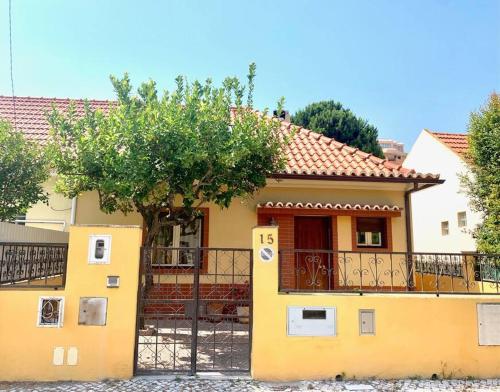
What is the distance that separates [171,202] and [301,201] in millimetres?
4111

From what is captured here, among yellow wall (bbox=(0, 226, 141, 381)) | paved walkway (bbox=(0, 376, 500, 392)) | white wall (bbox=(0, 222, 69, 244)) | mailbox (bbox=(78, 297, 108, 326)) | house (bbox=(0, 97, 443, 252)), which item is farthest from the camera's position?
house (bbox=(0, 97, 443, 252))

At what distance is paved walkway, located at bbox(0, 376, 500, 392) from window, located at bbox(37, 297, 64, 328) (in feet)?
2.82

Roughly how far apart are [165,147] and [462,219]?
14225 mm

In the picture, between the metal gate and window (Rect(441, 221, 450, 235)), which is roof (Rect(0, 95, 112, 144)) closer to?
the metal gate

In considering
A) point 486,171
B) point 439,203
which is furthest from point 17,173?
point 439,203

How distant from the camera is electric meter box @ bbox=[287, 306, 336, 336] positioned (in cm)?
583

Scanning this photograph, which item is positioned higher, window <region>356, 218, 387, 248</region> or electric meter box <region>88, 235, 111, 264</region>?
window <region>356, 218, 387, 248</region>

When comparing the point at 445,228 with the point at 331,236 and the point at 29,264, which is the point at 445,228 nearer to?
the point at 331,236

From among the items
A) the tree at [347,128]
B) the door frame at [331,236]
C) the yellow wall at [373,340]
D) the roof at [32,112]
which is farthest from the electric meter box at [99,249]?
the tree at [347,128]

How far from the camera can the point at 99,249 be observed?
5.88 m

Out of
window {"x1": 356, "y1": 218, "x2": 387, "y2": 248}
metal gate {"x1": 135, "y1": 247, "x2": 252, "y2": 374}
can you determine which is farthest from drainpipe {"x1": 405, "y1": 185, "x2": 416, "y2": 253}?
metal gate {"x1": 135, "y1": 247, "x2": 252, "y2": 374}

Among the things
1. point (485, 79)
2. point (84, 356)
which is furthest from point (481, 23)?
point (84, 356)

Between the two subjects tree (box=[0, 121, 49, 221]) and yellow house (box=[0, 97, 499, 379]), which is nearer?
tree (box=[0, 121, 49, 221])

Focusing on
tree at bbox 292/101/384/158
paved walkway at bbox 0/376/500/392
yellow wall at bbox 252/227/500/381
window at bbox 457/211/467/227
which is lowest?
paved walkway at bbox 0/376/500/392
